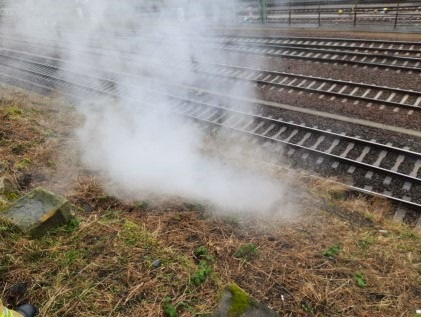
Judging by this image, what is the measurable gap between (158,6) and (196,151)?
8742mm

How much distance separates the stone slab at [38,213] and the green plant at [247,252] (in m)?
1.81

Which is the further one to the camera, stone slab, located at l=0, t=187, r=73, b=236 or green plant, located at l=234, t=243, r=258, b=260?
green plant, located at l=234, t=243, r=258, b=260

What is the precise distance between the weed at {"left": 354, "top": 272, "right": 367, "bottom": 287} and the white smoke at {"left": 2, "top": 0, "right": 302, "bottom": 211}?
4.85 feet

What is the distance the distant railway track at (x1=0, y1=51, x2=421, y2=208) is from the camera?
5.45 metres

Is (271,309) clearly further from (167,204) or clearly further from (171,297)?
(167,204)

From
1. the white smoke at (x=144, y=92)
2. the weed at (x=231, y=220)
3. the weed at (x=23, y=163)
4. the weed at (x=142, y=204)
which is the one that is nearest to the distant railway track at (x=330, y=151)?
the white smoke at (x=144, y=92)

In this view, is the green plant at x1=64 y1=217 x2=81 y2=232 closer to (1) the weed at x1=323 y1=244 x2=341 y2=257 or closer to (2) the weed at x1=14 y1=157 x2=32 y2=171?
(2) the weed at x1=14 y1=157 x2=32 y2=171

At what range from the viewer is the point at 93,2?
37.4ft

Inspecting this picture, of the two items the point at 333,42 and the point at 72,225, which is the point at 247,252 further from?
the point at 333,42

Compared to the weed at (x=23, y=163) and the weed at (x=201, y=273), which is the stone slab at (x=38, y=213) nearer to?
the weed at (x=23, y=163)

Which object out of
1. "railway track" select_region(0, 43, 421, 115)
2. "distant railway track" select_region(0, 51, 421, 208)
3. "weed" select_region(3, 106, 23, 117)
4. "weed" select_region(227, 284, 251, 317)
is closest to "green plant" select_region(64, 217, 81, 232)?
"weed" select_region(227, 284, 251, 317)

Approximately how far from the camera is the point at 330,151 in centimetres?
626

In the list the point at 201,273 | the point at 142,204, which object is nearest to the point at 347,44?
the point at 142,204

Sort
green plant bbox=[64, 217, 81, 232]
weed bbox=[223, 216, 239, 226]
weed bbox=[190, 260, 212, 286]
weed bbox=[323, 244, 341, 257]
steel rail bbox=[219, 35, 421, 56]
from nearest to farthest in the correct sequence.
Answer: weed bbox=[190, 260, 212, 286]
green plant bbox=[64, 217, 81, 232]
weed bbox=[323, 244, 341, 257]
weed bbox=[223, 216, 239, 226]
steel rail bbox=[219, 35, 421, 56]
